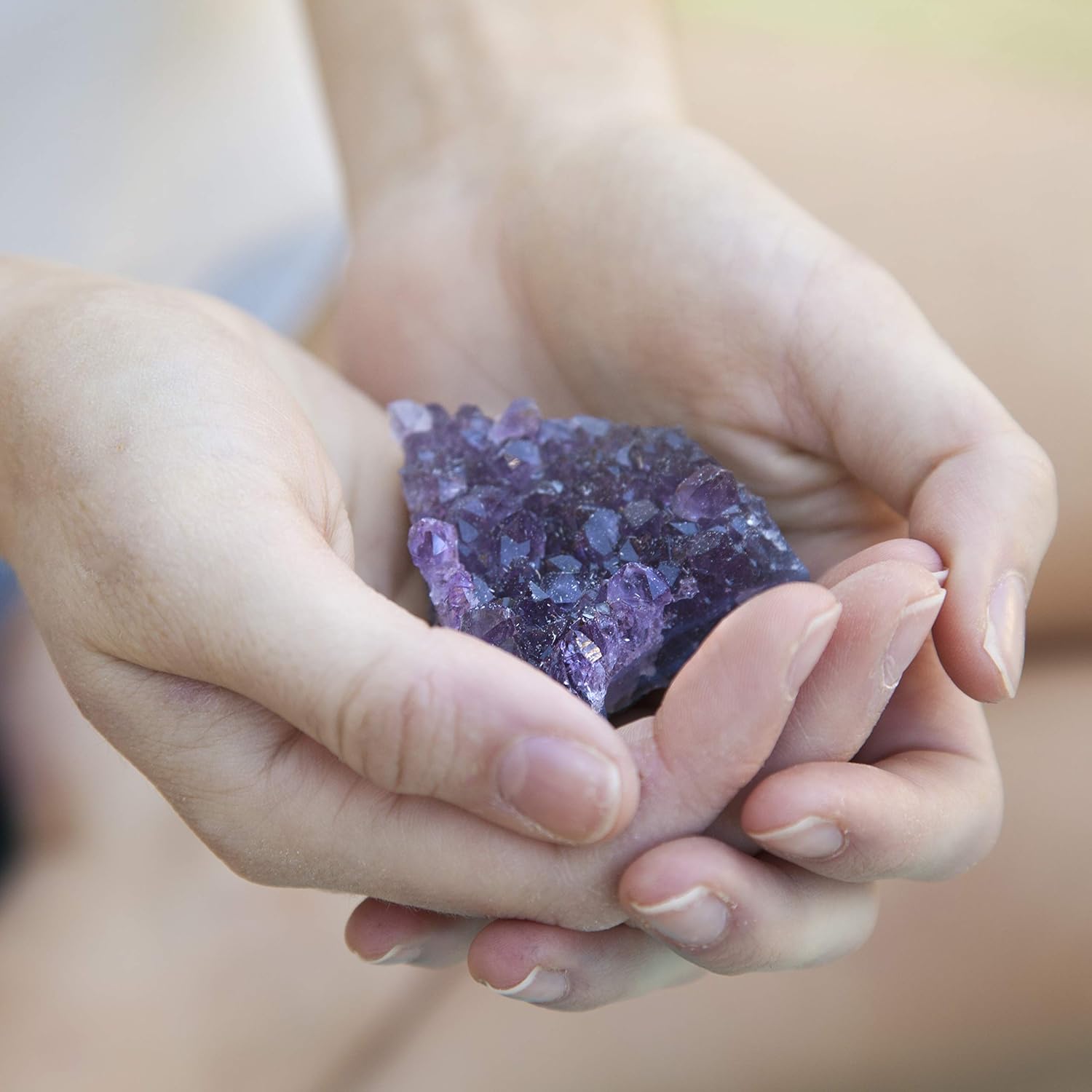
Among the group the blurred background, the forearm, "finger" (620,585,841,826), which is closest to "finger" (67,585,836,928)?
"finger" (620,585,841,826)

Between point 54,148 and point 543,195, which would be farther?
point 54,148

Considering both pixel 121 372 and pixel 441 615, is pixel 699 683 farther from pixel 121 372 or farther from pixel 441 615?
pixel 121 372

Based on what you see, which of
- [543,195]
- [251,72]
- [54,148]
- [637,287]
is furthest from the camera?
[251,72]

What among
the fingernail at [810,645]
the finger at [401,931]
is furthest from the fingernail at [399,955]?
the fingernail at [810,645]

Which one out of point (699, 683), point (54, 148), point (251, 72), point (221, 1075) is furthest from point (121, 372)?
point (251, 72)

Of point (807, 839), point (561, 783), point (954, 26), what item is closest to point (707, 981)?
point (807, 839)

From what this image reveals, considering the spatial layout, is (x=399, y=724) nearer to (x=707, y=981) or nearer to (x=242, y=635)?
(x=242, y=635)

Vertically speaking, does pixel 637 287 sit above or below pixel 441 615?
above
